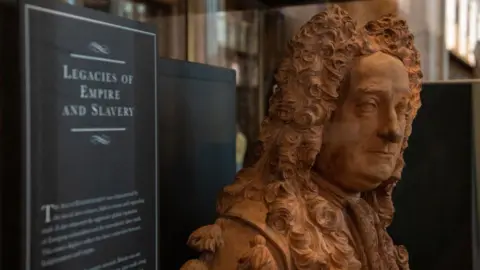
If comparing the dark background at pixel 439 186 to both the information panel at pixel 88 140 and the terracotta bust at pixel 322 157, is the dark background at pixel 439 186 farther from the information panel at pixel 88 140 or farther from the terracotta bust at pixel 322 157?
the information panel at pixel 88 140

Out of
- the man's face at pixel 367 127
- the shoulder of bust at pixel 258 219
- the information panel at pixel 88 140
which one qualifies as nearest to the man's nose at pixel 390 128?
the man's face at pixel 367 127

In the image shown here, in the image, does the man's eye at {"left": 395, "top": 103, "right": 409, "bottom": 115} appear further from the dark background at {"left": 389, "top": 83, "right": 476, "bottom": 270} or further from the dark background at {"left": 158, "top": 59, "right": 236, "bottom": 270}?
the dark background at {"left": 389, "top": 83, "right": 476, "bottom": 270}

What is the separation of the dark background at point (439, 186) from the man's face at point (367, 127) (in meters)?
0.50

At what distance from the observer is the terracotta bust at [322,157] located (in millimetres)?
1064

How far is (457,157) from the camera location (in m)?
1.62

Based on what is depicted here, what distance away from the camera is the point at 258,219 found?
3.51 feet

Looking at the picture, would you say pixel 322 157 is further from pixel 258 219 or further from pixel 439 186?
pixel 439 186

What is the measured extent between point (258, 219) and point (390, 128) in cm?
24

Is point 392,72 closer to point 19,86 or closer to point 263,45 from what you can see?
point 263,45

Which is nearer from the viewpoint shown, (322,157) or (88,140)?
(88,140)

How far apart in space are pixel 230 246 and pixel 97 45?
0.34 meters

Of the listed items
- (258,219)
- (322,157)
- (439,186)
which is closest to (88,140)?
(258,219)

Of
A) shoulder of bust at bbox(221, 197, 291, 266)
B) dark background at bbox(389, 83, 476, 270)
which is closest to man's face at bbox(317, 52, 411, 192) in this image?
shoulder of bust at bbox(221, 197, 291, 266)

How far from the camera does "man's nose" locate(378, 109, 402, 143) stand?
3.69ft
